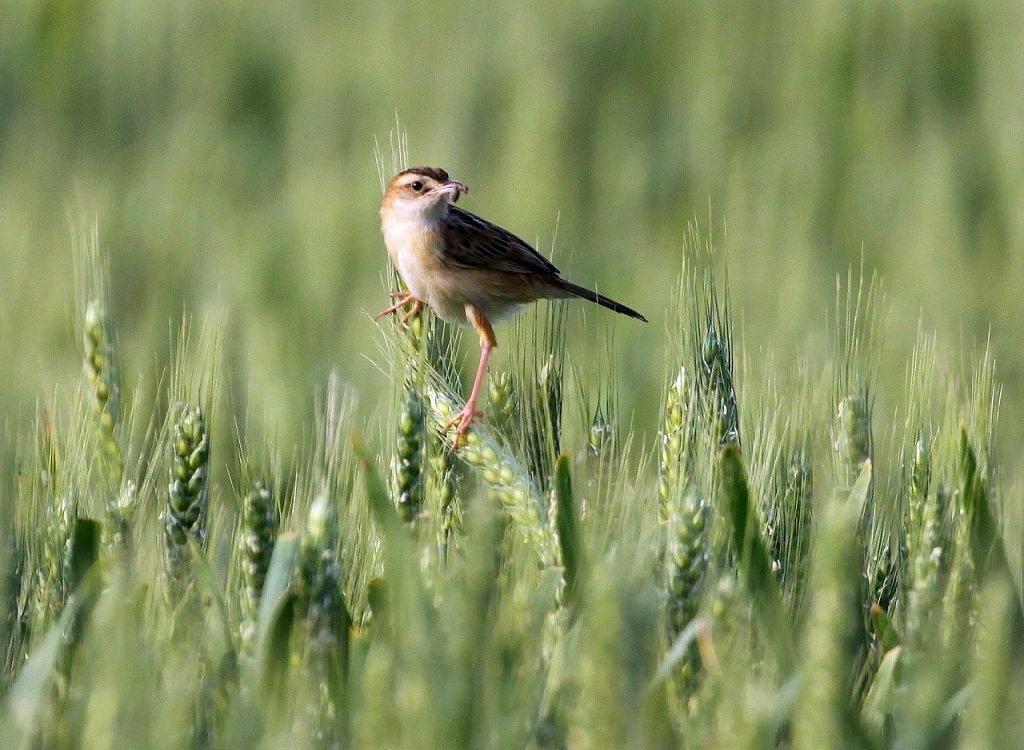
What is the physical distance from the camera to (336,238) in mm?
6008

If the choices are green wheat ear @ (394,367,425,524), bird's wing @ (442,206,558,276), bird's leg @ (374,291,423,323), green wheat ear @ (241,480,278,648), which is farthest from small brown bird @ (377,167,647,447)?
green wheat ear @ (241,480,278,648)

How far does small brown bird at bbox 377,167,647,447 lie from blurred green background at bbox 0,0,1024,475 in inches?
49.7

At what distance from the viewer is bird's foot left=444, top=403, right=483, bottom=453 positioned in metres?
2.37

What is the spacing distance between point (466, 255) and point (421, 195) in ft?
0.81

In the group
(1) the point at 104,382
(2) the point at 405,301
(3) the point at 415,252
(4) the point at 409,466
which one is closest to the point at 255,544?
(4) the point at 409,466

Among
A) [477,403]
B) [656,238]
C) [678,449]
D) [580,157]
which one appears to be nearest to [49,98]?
[580,157]

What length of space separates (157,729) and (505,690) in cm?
41

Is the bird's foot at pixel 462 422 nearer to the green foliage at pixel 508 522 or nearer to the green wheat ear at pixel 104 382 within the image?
the green foliage at pixel 508 522

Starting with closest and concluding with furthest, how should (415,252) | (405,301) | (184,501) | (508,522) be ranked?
(184,501)
(508,522)
(405,301)
(415,252)

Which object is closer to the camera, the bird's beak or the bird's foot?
the bird's foot

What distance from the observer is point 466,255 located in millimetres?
3660

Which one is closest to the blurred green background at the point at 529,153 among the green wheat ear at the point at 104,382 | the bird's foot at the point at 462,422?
the green wheat ear at the point at 104,382

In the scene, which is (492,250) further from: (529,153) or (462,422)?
(529,153)

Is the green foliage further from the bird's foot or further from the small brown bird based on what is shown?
the small brown bird
